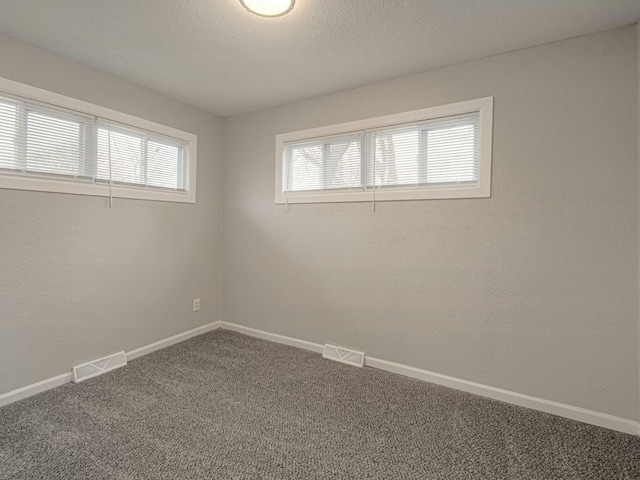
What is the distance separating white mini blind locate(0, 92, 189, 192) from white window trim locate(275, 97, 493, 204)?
3.80 ft

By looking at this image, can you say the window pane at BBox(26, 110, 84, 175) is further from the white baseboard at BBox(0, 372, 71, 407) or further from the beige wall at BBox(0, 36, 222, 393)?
the white baseboard at BBox(0, 372, 71, 407)

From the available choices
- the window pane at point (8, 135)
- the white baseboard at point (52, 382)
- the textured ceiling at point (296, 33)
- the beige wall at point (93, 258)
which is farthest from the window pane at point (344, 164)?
the window pane at point (8, 135)

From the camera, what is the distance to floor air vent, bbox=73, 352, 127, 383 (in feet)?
8.02

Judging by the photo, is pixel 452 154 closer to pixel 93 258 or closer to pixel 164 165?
pixel 164 165

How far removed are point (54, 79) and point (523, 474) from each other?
3.79 meters

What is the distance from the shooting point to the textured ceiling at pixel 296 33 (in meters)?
1.79

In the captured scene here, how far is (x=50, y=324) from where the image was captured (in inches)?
92.1

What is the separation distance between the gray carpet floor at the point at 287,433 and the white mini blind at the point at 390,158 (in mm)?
1644

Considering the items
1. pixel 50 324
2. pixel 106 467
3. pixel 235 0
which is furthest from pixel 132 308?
pixel 235 0

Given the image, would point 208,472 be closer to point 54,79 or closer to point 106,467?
point 106,467

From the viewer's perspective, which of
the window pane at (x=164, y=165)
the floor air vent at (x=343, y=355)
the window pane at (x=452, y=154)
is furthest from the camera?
the window pane at (x=164, y=165)

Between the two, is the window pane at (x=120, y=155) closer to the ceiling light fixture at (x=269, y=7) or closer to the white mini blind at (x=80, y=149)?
the white mini blind at (x=80, y=149)

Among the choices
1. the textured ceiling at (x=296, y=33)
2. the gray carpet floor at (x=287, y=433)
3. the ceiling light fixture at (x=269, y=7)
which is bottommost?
the gray carpet floor at (x=287, y=433)

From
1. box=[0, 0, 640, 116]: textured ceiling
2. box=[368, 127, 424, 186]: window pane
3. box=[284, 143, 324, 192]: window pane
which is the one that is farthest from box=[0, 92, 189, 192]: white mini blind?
box=[368, 127, 424, 186]: window pane
